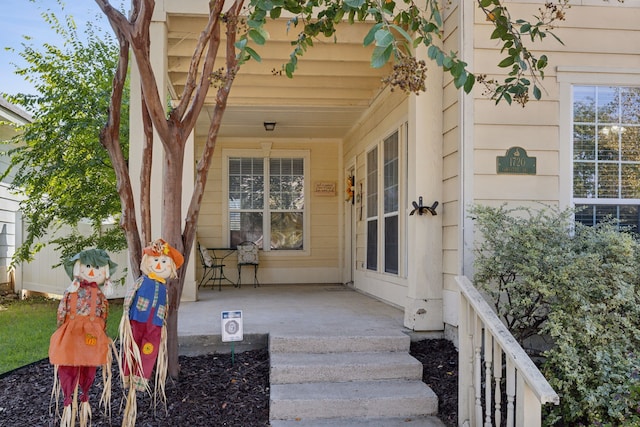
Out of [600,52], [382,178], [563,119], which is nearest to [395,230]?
[382,178]

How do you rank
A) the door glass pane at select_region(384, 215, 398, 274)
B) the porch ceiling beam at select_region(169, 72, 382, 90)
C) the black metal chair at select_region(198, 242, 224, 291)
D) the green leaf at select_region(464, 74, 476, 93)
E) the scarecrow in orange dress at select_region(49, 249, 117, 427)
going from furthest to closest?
the black metal chair at select_region(198, 242, 224, 291)
the porch ceiling beam at select_region(169, 72, 382, 90)
the door glass pane at select_region(384, 215, 398, 274)
the scarecrow in orange dress at select_region(49, 249, 117, 427)
the green leaf at select_region(464, 74, 476, 93)

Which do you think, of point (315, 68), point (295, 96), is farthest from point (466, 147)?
point (295, 96)

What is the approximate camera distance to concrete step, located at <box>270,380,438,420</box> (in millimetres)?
3119

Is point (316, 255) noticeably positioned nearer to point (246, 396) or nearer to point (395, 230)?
point (395, 230)

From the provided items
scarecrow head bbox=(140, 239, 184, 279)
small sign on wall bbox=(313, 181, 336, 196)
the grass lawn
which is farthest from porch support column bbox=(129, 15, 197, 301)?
small sign on wall bbox=(313, 181, 336, 196)

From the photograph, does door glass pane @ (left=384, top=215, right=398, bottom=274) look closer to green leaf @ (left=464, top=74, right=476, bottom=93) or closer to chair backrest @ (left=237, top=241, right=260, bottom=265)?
chair backrest @ (left=237, top=241, right=260, bottom=265)

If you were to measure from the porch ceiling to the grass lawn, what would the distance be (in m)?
3.19

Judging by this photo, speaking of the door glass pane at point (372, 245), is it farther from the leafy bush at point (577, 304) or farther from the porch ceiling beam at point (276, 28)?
the leafy bush at point (577, 304)

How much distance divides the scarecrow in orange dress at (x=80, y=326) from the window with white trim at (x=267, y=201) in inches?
239

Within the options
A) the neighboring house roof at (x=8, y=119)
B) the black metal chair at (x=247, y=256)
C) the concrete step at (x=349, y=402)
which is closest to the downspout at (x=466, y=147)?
the concrete step at (x=349, y=402)

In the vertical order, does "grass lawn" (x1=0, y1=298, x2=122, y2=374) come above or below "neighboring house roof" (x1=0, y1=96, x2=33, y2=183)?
below

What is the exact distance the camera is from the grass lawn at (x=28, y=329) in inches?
188

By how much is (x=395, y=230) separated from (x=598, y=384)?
3175mm

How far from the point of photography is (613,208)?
4141 mm
